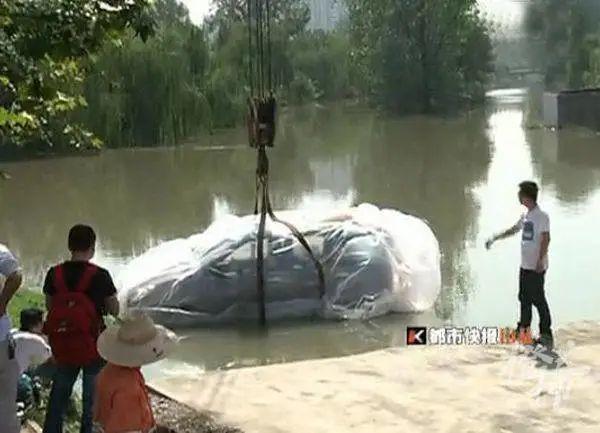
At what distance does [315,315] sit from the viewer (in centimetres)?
949

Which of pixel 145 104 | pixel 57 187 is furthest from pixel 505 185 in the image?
pixel 145 104

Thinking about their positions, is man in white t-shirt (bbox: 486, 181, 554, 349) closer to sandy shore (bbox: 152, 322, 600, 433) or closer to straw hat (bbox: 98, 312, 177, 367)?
sandy shore (bbox: 152, 322, 600, 433)

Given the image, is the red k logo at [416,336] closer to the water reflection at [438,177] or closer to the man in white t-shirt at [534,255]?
the water reflection at [438,177]

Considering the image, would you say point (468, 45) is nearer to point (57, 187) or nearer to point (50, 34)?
point (57, 187)

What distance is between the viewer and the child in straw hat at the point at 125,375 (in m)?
4.06

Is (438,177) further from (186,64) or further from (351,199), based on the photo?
(186,64)

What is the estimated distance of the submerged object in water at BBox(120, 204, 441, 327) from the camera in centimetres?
938

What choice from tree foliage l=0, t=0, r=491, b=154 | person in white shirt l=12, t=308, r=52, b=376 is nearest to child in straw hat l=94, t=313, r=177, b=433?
person in white shirt l=12, t=308, r=52, b=376

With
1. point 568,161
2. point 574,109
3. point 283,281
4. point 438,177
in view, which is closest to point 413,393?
point 283,281

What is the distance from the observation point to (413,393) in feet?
20.3

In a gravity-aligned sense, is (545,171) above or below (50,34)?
below

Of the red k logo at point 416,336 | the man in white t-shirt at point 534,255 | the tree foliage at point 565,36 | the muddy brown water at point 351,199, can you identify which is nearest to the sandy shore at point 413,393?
the man in white t-shirt at point 534,255

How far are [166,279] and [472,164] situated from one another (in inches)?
581

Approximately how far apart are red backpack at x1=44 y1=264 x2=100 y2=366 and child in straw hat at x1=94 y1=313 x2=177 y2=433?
32cm
